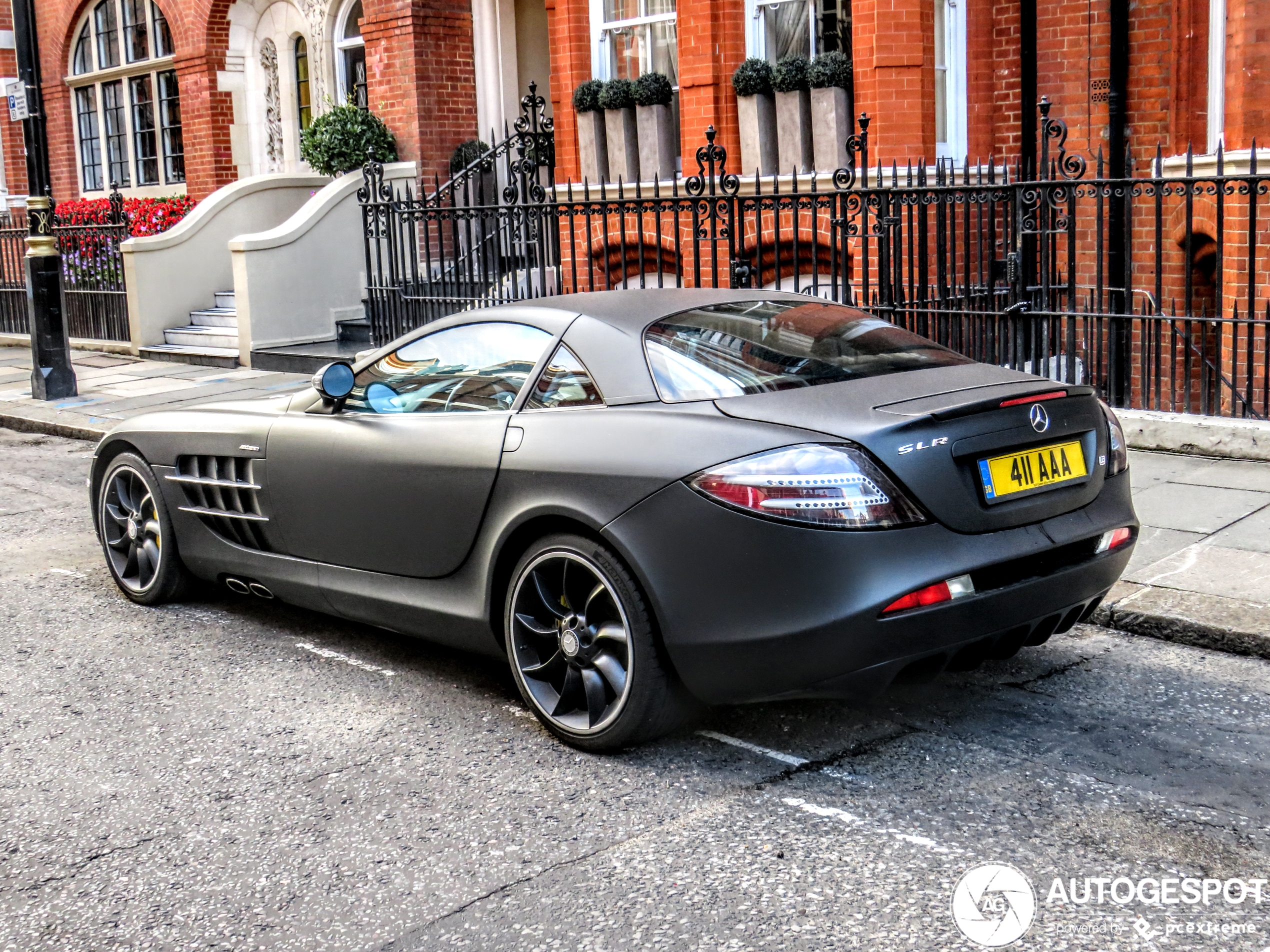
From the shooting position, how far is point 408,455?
16.4ft

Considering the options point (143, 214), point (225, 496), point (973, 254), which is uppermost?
point (143, 214)

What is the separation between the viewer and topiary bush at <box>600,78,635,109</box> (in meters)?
13.6

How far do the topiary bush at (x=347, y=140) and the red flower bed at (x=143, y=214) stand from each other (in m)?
3.23

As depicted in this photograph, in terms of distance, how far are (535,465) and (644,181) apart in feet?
32.0

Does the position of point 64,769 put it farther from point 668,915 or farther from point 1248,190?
point 1248,190

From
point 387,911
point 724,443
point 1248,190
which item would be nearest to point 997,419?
point 724,443

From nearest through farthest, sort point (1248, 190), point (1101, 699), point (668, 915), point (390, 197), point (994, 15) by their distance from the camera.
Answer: point (668, 915) < point (1101, 699) < point (1248, 190) < point (994, 15) < point (390, 197)

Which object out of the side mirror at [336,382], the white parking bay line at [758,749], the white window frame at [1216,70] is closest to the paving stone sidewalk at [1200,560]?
the white parking bay line at [758,749]

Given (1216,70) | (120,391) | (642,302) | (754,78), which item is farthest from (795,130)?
(642,302)

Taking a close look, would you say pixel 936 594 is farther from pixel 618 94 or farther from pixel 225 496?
pixel 618 94

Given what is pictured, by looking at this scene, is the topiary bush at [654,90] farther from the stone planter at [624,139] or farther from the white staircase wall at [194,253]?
the white staircase wall at [194,253]

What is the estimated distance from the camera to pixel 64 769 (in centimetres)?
446

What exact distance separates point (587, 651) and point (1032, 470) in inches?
59.1

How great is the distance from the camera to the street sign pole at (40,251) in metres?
13.7
